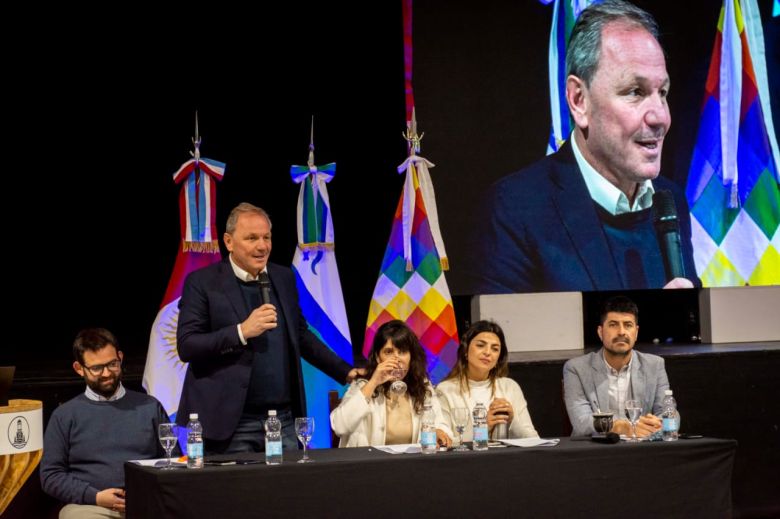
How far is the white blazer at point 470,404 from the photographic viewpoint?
4055mm

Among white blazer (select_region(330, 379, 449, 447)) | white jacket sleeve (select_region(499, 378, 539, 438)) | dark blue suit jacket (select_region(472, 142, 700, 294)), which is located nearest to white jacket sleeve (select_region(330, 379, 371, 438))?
white blazer (select_region(330, 379, 449, 447))

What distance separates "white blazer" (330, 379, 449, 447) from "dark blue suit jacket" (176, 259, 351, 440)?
14cm

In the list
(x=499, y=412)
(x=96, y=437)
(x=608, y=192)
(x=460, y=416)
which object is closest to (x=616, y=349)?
(x=499, y=412)

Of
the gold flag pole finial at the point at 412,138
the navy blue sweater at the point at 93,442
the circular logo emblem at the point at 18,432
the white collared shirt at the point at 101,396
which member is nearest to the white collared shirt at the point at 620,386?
the gold flag pole finial at the point at 412,138

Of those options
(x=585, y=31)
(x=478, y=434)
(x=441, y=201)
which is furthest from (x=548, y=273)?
(x=478, y=434)

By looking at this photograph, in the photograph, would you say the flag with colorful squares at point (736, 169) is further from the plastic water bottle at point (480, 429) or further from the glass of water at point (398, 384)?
the plastic water bottle at point (480, 429)

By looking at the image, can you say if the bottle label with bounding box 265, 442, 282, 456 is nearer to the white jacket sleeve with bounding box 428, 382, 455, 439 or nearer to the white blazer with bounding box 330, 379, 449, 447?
the white blazer with bounding box 330, 379, 449, 447

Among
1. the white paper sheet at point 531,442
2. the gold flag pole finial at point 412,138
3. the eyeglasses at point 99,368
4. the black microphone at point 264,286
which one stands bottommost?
the white paper sheet at point 531,442

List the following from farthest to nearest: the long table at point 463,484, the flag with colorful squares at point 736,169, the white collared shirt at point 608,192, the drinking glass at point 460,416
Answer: the flag with colorful squares at point 736,169, the white collared shirt at point 608,192, the drinking glass at point 460,416, the long table at point 463,484

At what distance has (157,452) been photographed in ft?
12.6

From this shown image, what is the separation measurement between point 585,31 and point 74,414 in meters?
3.71

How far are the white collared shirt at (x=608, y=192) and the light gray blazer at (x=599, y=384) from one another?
1794 millimetres

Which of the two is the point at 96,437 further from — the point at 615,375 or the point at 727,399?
the point at 727,399

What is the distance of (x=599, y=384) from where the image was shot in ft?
14.1
